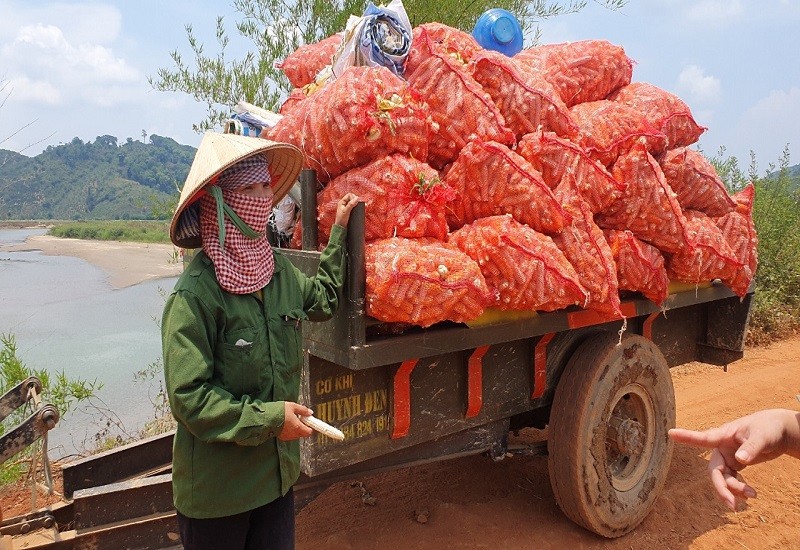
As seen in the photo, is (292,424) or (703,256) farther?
(703,256)

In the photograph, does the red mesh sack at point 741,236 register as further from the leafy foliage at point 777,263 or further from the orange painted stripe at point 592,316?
the leafy foliage at point 777,263

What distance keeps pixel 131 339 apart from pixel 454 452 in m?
8.65

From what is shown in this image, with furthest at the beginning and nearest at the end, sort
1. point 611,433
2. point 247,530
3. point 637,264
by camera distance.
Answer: point 611,433 < point 637,264 < point 247,530

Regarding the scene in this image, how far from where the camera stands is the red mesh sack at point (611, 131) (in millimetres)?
3037

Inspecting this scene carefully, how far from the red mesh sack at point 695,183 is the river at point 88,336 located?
4.54m

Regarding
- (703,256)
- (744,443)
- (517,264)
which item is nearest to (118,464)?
(517,264)

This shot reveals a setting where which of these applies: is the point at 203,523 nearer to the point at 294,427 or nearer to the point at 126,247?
the point at 294,427

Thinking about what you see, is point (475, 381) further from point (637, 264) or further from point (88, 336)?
point (88, 336)

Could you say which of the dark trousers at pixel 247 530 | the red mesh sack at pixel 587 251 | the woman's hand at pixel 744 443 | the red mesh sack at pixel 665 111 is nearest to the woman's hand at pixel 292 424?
the dark trousers at pixel 247 530

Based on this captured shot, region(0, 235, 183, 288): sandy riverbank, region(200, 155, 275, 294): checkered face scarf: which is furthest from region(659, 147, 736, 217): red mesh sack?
region(0, 235, 183, 288): sandy riverbank

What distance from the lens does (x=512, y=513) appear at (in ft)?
11.4

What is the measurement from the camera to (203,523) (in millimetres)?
1837

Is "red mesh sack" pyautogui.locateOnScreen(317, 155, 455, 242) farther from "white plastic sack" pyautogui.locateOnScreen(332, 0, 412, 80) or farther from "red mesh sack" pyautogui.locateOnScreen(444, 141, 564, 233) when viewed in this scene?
"white plastic sack" pyautogui.locateOnScreen(332, 0, 412, 80)

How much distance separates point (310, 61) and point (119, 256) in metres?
21.7
